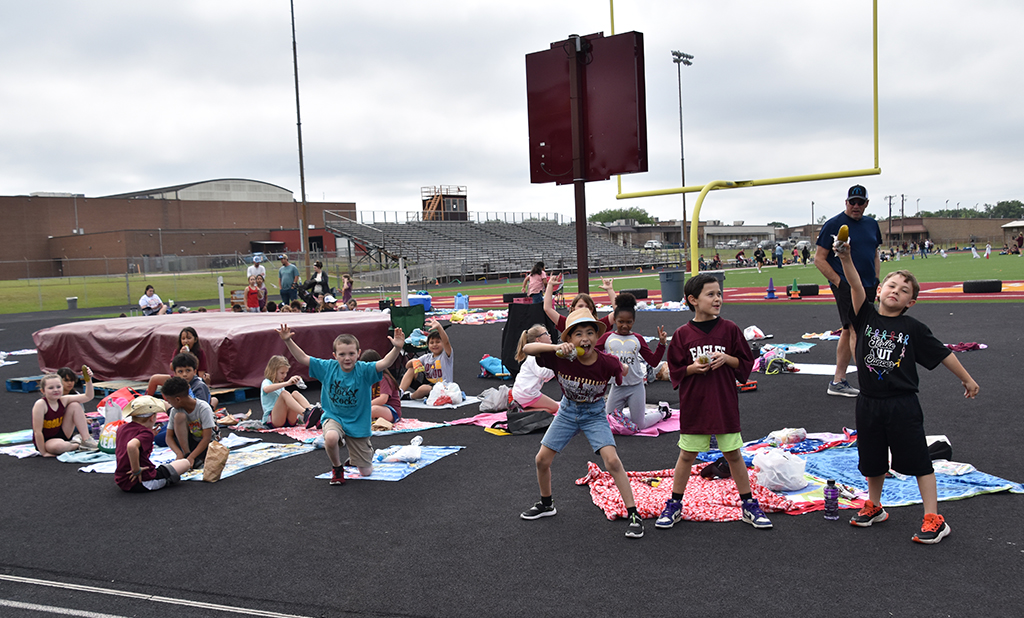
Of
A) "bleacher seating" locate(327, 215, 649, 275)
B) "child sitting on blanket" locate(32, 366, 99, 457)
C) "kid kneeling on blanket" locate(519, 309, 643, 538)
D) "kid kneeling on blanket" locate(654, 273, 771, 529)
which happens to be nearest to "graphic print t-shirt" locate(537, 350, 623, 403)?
"kid kneeling on blanket" locate(519, 309, 643, 538)

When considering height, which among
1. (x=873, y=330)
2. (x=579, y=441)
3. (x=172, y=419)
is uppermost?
(x=873, y=330)

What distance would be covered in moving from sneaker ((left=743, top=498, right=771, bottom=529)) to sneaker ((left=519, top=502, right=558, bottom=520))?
1292 millimetres

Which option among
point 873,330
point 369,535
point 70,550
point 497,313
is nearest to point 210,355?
point 70,550

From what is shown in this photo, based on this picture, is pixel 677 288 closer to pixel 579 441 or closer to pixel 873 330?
pixel 579 441

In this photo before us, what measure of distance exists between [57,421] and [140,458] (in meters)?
2.10

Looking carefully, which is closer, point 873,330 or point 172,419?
point 873,330

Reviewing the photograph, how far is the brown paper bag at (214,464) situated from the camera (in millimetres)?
6262

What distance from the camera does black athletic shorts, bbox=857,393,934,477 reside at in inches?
164

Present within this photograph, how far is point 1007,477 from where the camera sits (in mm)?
5164

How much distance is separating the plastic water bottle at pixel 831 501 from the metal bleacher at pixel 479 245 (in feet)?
127

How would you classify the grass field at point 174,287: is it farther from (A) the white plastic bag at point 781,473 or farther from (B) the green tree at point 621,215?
(B) the green tree at point 621,215

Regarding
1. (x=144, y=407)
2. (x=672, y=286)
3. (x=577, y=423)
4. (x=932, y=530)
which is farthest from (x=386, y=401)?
(x=672, y=286)

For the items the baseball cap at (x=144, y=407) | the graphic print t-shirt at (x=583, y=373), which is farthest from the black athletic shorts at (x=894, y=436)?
the baseball cap at (x=144, y=407)

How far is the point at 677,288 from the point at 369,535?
1861 centimetres
